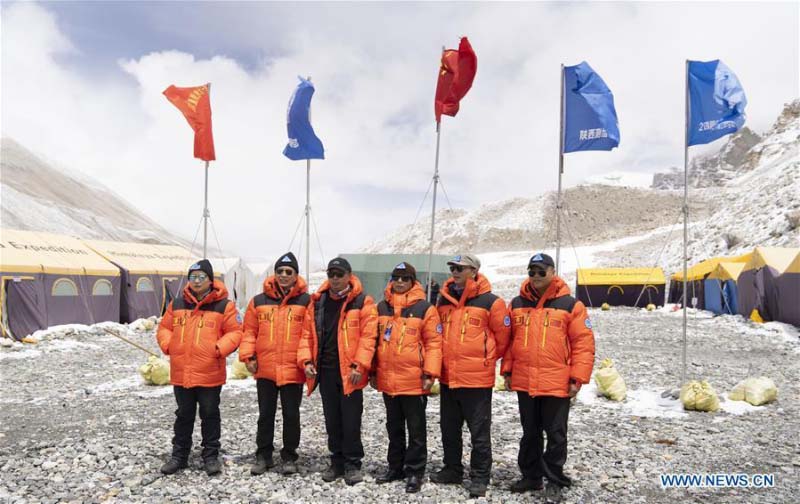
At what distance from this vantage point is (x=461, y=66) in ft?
35.2

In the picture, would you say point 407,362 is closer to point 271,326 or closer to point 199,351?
point 271,326

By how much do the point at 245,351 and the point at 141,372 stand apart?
7413 millimetres

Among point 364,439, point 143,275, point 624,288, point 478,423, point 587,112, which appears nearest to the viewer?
point 478,423

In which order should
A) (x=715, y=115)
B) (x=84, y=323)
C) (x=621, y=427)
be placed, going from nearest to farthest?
1. (x=621, y=427)
2. (x=715, y=115)
3. (x=84, y=323)

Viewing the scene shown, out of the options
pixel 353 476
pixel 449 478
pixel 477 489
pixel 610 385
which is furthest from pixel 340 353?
pixel 610 385

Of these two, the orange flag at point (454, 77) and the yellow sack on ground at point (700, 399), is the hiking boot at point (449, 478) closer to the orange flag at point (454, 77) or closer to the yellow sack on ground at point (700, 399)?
the yellow sack on ground at point (700, 399)

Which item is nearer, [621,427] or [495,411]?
[621,427]

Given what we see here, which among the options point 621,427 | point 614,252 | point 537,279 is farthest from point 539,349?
point 614,252

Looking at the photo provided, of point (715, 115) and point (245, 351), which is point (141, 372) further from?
point (715, 115)

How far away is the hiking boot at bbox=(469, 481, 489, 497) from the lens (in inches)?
219

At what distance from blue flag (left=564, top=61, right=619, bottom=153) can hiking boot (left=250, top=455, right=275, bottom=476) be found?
25.4ft

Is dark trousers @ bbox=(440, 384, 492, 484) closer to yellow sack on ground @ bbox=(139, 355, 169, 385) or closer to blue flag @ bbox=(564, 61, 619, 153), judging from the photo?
blue flag @ bbox=(564, 61, 619, 153)

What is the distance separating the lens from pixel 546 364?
217 inches

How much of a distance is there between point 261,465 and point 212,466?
0.55m
